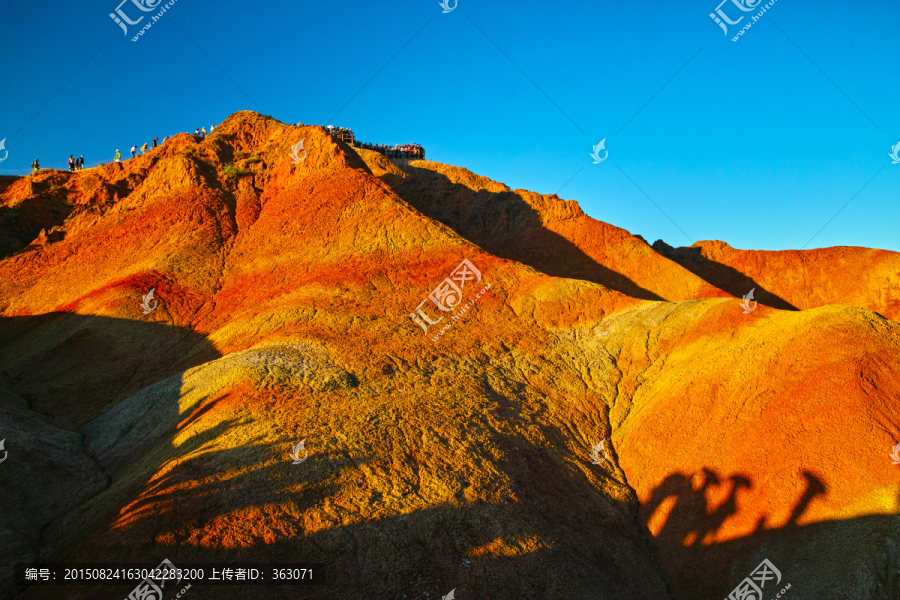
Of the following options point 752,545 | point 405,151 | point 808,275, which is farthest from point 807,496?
point 405,151

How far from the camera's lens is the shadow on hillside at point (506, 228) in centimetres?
3522

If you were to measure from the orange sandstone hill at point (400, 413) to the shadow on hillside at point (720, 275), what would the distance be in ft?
69.9

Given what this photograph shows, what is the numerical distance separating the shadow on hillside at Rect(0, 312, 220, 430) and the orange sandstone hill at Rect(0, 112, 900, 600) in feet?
0.35

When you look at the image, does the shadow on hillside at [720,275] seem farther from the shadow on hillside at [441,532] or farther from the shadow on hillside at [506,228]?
the shadow on hillside at [441,532]

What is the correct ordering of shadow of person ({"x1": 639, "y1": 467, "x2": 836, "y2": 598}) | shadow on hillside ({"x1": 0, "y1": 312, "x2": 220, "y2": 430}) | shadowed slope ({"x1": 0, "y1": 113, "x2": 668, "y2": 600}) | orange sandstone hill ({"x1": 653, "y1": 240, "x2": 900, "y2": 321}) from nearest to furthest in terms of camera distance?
shadowed slope ({"x1": 0, "y1": 113, "x2": 668, "y2": 600}) < shadow of person ({"x1": 639, "y1": 467, "x2": 836, "y2": 598}) < shadow on hillside ({"x1": 0, "y1": 312, "x2": 220, "y2": 430}) < orange sandstone hill ({"x1": 653, "y1": 240, "x2": 900, "y2": 321})

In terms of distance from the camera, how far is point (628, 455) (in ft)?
54.0

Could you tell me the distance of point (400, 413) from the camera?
49.1 ft

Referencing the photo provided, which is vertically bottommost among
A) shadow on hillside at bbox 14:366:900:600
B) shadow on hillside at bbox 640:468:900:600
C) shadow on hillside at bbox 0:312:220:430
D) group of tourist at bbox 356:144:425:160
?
shadow on hillside at bbox 640:468:900:600

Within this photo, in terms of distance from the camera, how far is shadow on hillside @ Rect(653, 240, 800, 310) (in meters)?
38.3

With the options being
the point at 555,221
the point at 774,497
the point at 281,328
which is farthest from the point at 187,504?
the point at 555,221

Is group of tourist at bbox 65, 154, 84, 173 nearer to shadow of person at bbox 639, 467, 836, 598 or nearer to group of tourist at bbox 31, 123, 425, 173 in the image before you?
group of tourist at bbox 31, 123, 425, 173

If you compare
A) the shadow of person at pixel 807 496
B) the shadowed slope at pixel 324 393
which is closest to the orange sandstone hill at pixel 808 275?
Result: the shadowed slope at pixel 324 393

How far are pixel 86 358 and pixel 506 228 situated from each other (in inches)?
1100

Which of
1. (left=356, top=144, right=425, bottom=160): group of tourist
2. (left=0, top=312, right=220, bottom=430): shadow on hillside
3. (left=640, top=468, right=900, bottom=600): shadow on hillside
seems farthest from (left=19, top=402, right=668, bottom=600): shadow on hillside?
(left=356, top=144, right=425, bottom=160): group of tourist
